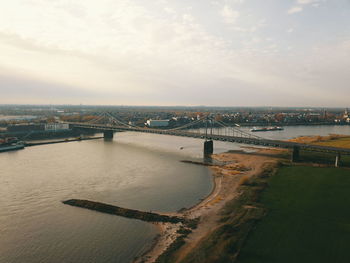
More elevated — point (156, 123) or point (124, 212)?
point (156, 123)

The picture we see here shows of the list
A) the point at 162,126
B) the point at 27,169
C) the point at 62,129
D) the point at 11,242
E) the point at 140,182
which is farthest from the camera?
the point at 162,126

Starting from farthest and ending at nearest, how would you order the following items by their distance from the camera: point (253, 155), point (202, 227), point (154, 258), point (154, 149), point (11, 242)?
point (154, 149) → point (253, 155) → point (202, 227) → point (11, 242) → point (154, 258)

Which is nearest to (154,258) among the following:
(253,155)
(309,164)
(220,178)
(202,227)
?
(202,227)

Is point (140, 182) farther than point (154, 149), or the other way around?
point (154, 149)

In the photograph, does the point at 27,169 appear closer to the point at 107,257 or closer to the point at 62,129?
the point at 107,257

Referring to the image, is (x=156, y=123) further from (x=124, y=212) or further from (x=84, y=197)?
(x=124, y=212)

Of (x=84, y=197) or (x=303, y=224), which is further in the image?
(x=84, y=197)

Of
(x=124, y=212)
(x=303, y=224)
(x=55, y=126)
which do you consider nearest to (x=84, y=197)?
(x=124, y=212)
